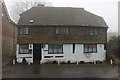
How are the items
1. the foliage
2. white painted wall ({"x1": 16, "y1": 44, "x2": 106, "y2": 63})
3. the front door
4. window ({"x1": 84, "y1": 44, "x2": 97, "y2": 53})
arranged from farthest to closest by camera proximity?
the foliage
window ({"x1": 84, "y1": 44, "x2": 97, "y2": 53})
the front door
white painted wall ({"x1": 16, "y1": 44, "x2": 106, "y2": 63})

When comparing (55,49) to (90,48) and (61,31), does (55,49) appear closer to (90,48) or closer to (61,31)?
(61,31)

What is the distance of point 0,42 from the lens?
96.3 feet

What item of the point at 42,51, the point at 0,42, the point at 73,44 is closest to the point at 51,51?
the point at 42,51

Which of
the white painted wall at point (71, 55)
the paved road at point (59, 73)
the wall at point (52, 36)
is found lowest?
the paved road at point (59, 73)

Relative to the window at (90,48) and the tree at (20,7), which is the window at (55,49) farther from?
the tree at (20,7)

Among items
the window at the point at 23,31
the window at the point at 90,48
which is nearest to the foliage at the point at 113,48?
the window at the point at 90,48

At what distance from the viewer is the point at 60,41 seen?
30344 millimetres

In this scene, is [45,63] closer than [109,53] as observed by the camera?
Yes

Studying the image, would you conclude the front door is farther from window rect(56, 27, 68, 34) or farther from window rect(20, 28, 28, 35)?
window rect(56, 27, 68, 34)

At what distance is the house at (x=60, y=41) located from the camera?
3009 centimetres

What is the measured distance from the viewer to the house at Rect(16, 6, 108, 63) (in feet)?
98.7

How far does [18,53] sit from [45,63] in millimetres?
3824

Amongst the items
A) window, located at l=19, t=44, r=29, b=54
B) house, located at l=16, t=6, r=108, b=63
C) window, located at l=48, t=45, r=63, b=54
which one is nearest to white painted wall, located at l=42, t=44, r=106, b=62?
house, located at l=16, t=6, r=108, b=63

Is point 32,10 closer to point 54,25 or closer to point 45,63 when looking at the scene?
point 54,25
